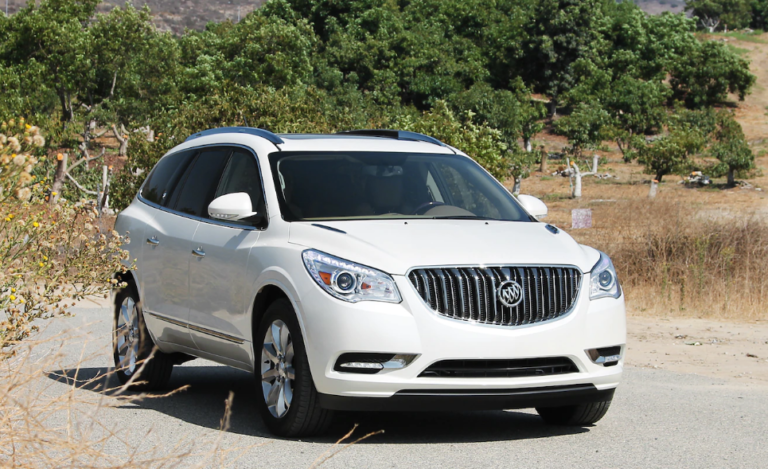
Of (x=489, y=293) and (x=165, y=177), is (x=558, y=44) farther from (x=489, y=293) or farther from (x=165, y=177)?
(x=489, y=293)

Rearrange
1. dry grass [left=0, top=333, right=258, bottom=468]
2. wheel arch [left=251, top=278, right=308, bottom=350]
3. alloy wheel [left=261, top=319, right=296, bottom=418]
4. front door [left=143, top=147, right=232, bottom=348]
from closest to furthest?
1. dry grass [left=0, top=333, right=258, bottom=468]
2. wheel arch [left=251, top=278, right=308, bottom=350]
3. alloy wheel [left=261, top=319, right=296, bottom=418]
4. front door [left=143, top=147, right=232, bottom=348]

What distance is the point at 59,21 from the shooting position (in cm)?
6034

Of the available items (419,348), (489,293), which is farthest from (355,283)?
(489,293)

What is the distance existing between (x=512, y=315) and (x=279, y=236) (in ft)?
5.04

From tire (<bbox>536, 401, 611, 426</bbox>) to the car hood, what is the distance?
101 cm

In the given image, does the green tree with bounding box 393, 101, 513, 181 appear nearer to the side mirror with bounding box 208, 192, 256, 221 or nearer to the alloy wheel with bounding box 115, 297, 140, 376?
the alloy wheel with bounding box 115, 297, 140, 376

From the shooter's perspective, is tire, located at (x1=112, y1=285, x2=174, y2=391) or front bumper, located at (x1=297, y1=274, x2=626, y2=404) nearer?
front bumper, located at (x1=297, y1=274, x2=626, y2=404)

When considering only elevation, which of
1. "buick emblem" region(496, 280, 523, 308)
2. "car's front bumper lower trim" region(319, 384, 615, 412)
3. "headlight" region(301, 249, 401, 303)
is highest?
"headlight" region(301, 249, 401, 303)

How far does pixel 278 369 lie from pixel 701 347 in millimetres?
7586

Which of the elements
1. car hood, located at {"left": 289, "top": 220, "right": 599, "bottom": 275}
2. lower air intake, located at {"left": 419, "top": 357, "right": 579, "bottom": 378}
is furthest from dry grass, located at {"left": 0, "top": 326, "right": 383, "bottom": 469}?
car hood, located at {"left": 289, "top": 220, "right": 599, "bottom": 275}

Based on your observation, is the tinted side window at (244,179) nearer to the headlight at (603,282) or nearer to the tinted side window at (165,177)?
the tinted side window at (165,177)

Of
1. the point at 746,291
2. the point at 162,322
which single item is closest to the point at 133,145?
the point at 746,291

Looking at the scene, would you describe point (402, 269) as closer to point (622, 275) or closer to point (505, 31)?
point (622, 275)

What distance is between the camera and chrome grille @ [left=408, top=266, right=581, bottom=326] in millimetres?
5707
